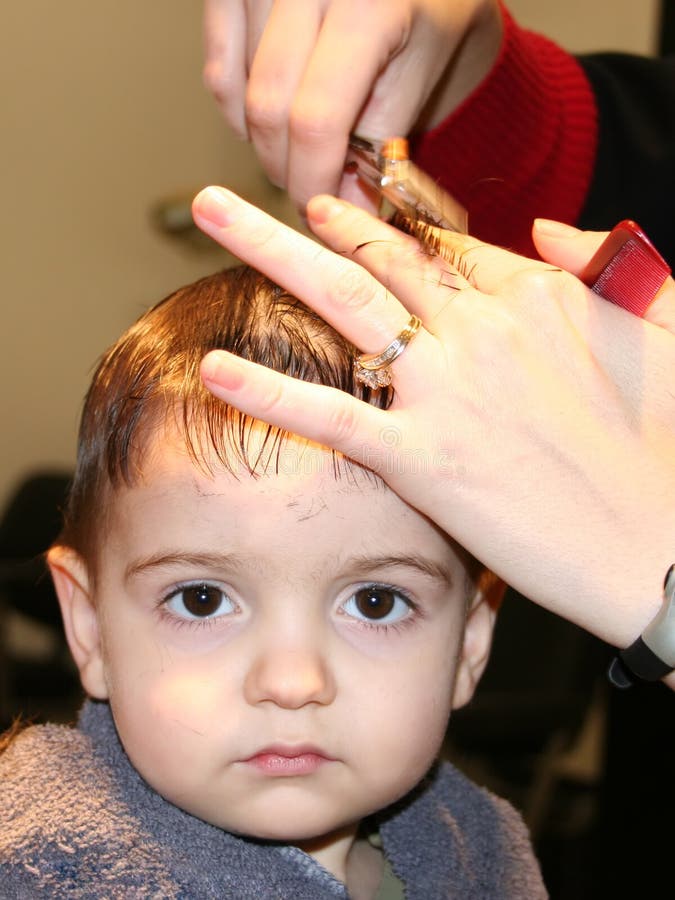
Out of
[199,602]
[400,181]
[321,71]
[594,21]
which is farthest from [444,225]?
[594,21]

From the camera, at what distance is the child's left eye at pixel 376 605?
0.83 meters

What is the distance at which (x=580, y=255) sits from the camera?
2.71 ft

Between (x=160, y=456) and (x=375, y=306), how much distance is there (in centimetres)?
22

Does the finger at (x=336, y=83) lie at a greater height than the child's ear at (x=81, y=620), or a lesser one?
greater

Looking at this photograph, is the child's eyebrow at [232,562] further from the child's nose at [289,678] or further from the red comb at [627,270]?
the red comb at [627,270]

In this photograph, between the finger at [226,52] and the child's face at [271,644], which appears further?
the finger at [226,52]

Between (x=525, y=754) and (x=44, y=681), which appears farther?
(x=44, y=681)

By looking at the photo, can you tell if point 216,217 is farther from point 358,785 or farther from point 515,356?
point 358,785

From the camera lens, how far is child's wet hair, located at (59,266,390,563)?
0.81m

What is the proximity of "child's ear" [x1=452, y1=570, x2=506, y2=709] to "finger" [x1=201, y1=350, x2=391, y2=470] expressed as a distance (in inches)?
11.7

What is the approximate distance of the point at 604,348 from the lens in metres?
0.78

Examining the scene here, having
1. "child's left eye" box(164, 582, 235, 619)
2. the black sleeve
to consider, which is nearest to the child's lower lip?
"child's left eye" box(164, 582, 235, 619)

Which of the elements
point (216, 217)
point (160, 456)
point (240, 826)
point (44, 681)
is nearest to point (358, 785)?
point (240, 826)

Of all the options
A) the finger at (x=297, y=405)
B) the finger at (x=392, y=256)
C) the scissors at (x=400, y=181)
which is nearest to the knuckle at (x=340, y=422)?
the finger at (x=297, y=405)
